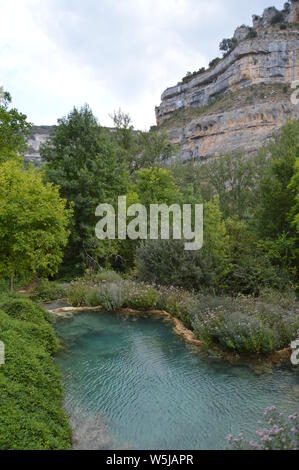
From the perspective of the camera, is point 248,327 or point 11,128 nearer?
point 248,327

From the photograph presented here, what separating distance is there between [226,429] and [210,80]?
77.8 metres

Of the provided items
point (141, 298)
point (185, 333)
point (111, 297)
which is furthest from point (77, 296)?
point (185, 333)

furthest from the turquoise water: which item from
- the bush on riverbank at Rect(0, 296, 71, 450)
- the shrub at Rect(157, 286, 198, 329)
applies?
the shrub at Rect(157, 286, 198, 329)

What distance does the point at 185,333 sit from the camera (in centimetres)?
1082

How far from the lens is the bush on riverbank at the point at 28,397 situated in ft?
15.0

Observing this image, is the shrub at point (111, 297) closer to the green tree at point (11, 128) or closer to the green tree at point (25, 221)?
the green tree at point (25, 221)

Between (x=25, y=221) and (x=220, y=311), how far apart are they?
21.3ft

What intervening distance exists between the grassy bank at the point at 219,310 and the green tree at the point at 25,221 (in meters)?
3.00

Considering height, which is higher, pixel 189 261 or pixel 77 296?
pixel 189 261

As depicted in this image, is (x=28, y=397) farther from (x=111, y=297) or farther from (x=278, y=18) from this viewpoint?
(x=278, y=18)

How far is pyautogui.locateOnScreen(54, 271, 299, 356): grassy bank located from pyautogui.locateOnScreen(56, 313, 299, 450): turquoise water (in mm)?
683

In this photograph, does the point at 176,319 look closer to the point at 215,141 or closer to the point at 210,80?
the point at 215,141

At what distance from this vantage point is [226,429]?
5.66m

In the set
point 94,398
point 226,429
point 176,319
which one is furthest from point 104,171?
point 226,429
